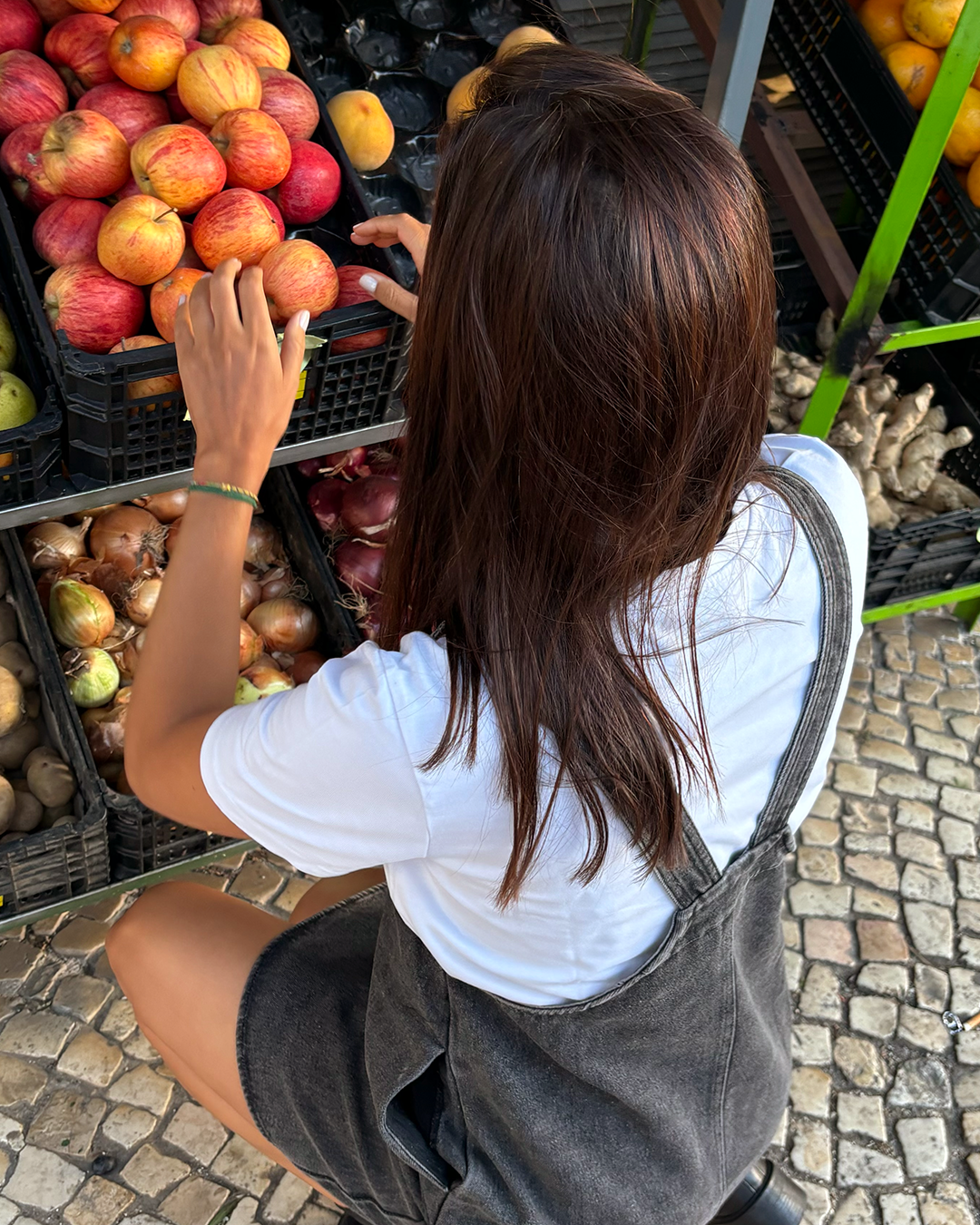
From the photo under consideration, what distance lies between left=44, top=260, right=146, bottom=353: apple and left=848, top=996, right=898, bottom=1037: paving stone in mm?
2018

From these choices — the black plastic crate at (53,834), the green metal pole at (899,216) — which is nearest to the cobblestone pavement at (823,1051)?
the black plastic crate at (53,834)

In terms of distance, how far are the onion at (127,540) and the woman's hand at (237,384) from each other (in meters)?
0.97

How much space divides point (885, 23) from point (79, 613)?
219cm

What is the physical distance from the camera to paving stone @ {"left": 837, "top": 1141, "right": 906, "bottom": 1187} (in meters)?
2.07

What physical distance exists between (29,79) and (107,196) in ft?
0.72

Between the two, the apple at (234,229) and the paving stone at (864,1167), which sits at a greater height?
the apple at (234,229)

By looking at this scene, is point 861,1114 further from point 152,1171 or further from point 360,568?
point 360,568

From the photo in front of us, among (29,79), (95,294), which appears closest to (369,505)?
(95,294)

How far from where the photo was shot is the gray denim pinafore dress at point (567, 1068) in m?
1.18

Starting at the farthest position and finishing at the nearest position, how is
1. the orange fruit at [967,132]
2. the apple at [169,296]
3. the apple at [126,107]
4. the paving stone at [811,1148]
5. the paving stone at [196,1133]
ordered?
1. the orange fruit at [967,132]
2. the paving stone at [811,1148]
3. the paving stone at [196,1133]
4. the apple at [126,107]
5. the apple at [169,296]

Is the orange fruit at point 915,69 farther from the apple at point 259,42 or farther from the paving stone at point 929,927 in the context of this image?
the paving stone at point 929,927

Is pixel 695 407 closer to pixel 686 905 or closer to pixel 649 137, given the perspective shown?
pixel 649 137

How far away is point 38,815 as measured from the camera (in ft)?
6.26

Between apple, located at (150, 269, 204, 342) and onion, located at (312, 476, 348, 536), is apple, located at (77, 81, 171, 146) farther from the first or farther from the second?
onion, located at (312, 476, 348, 536)
